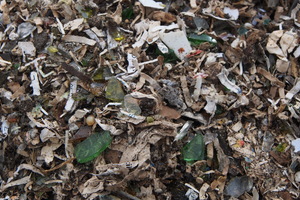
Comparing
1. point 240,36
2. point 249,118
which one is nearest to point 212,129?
point 249,118

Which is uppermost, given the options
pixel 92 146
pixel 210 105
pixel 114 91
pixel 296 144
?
pixel 114 91

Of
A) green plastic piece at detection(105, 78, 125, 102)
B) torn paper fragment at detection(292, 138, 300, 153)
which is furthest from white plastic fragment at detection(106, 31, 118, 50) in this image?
torn paper fragment at detection(292, 138, 300, 153)

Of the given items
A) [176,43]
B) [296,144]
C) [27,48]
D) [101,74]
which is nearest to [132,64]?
[101,74]

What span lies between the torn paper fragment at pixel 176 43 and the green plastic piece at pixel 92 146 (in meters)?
0.77

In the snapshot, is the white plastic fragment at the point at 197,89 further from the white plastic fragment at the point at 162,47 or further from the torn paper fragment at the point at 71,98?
the torn paper fragment at the point at 71,98

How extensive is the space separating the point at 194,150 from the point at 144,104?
44 cm

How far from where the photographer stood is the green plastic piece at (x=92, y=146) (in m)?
1.95

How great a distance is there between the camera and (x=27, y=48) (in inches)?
90.9

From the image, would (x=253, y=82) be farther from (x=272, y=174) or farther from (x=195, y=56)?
(x=272, y=174)

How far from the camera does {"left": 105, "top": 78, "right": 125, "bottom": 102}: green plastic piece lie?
202 cm

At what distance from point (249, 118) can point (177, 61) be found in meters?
0.64

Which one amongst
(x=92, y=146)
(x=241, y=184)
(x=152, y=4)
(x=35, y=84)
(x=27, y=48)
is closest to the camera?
(x=92, y=146)

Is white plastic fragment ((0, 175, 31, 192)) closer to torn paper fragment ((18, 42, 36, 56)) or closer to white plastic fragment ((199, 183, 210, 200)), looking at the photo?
torn paper fragment ((18, 42, 36, 56))

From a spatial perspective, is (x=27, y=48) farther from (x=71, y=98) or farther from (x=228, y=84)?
(x=228, y=84)
